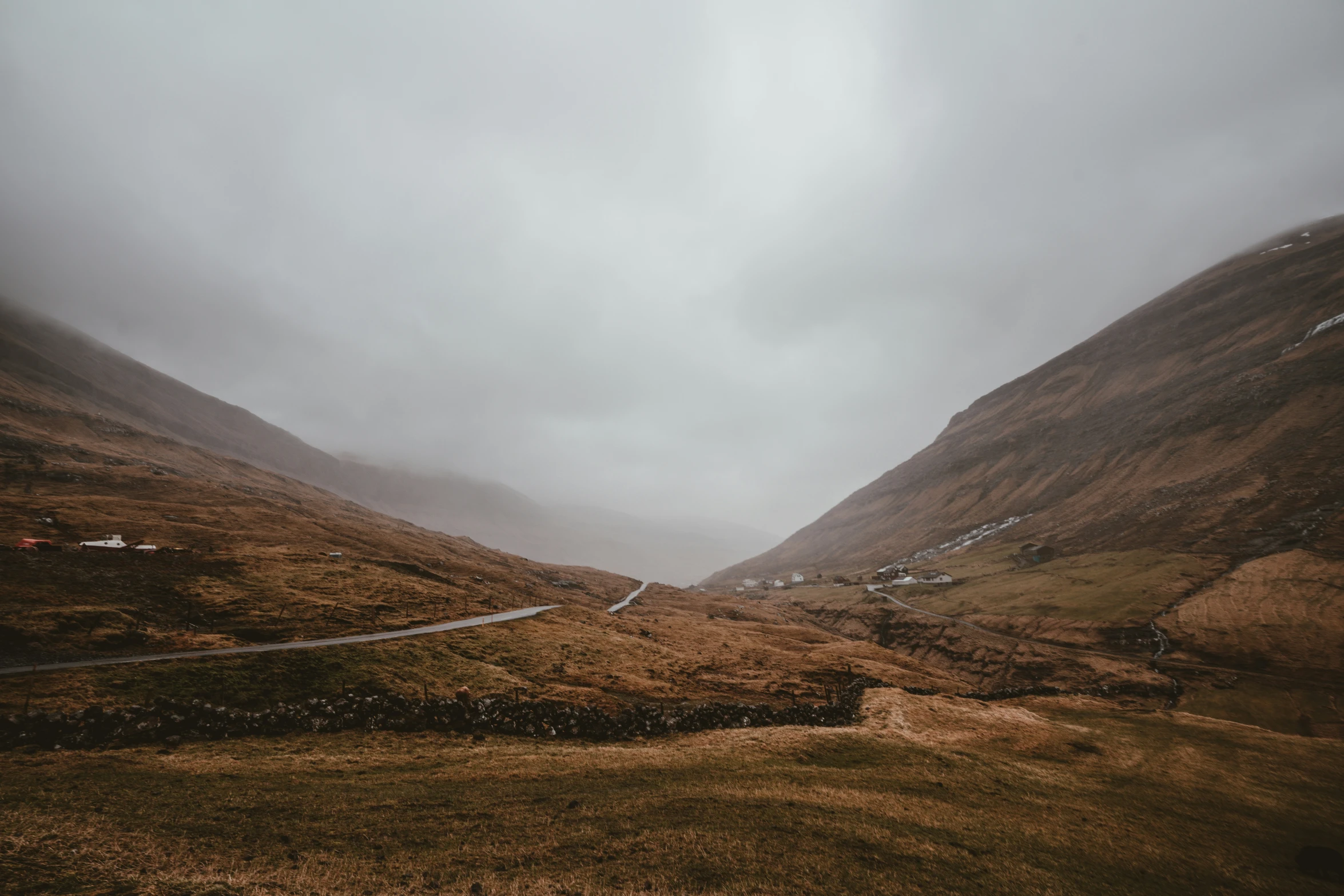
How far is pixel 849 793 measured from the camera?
65.5 ft

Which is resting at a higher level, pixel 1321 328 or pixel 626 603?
pixel 1321 328

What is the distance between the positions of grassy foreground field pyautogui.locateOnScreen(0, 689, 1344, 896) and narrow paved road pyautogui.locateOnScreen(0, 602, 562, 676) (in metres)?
11.8

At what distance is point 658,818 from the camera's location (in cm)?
1641

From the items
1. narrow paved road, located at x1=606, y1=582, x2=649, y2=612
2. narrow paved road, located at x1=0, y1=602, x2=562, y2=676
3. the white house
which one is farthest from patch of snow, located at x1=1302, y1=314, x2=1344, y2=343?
the white house

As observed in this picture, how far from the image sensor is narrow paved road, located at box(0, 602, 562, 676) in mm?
24469

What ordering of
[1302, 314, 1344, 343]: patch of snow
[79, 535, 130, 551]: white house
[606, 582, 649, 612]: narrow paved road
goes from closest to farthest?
[79, 535, 130, 551]: white house → [606, 582, 649, 612]: narrow paved road → [1302, 314, 1344, 343]: patch of snow

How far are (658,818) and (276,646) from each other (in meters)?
31.4

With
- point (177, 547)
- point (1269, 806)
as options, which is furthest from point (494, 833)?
point (177, 547)

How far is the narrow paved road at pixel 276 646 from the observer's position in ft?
80.3

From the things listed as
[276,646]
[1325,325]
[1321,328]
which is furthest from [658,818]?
[1325,325]

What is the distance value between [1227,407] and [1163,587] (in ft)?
403

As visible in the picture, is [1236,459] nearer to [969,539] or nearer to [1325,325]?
[969,539]

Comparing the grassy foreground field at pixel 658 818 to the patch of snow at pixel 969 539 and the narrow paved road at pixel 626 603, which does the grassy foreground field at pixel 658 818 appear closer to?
the narrow paved road at pixel 626 603

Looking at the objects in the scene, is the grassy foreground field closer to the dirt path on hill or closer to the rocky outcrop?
the rocky outcrop
